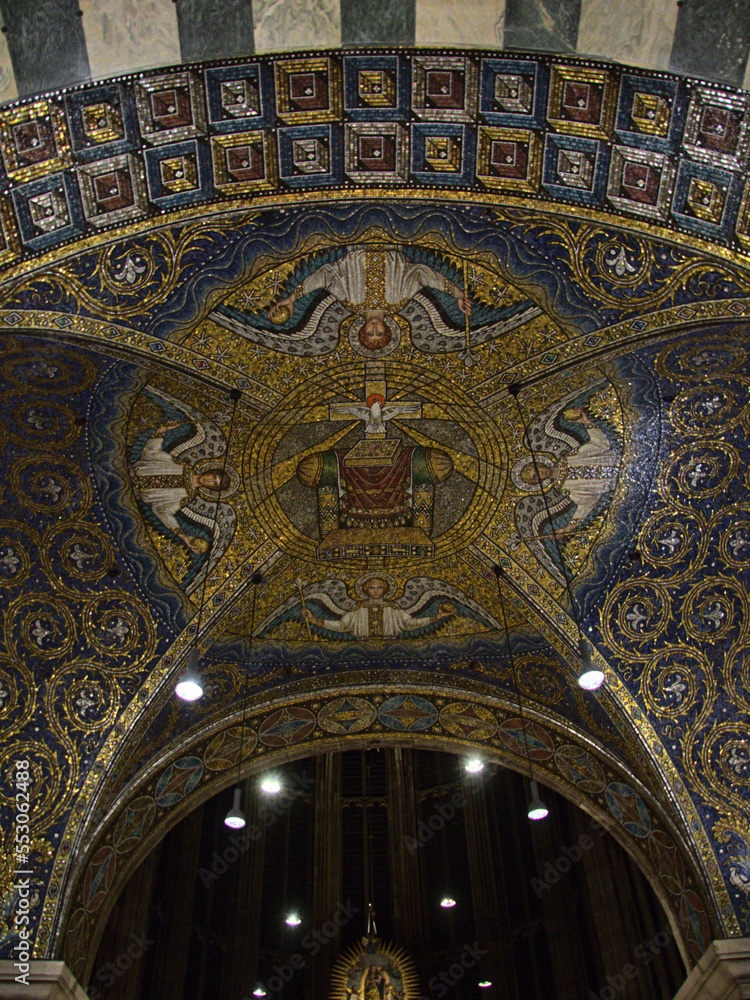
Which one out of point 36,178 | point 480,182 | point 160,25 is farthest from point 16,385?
point 480,182

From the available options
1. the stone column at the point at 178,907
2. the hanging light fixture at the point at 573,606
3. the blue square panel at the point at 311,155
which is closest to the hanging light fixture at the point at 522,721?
the hanging light fixture at the point at 573,606

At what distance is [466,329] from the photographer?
25.5 feet

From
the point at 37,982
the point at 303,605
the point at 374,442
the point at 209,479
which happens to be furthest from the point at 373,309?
the point at 37,982

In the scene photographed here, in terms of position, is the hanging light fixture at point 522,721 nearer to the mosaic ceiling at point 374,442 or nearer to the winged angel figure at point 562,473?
the mosaic ceiling at point 374,442

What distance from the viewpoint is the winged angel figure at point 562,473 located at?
8.41m

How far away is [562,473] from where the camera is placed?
29.0ft

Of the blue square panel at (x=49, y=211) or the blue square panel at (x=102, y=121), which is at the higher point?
→ the blue square panel at (x=102, y=121)

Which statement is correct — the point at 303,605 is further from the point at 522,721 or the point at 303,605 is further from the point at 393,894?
the point at 393,894

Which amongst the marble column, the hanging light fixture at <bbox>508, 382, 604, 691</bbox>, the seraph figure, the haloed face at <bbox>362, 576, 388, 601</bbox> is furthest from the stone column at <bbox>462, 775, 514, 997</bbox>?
the seraph figure

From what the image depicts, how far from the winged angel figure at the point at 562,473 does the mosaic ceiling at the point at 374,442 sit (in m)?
0.04

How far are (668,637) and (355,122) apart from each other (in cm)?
607

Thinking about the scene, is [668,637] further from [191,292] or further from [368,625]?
[191,292]

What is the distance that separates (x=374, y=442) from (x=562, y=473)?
1.87 metres

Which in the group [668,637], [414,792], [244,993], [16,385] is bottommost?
[244,993]
